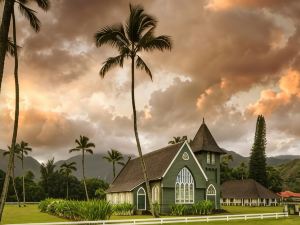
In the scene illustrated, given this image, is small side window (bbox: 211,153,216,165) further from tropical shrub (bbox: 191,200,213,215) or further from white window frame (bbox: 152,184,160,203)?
white window frame (bbox: 152,184,160,203)

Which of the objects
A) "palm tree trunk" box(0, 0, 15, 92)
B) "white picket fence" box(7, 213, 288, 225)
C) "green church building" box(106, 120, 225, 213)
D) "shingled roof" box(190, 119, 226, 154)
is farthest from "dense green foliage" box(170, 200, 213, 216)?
"palm tree trunk" box(0, 0, 15, 92)

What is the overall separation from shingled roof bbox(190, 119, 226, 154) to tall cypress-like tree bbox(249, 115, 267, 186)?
6077 cm

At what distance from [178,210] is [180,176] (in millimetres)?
4424

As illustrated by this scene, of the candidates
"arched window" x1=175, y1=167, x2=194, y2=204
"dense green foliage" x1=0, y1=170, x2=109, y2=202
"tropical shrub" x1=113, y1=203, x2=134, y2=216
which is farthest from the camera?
"dense green foliage" x1=0, y1=170, x2=109, y2=202

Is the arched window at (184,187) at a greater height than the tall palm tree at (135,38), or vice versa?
the tall palm tree at (135,38)

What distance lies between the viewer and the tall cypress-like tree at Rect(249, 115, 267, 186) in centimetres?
11569

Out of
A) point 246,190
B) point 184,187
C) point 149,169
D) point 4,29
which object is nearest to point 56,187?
point 246,190

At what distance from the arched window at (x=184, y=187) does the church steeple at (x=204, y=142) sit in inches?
220

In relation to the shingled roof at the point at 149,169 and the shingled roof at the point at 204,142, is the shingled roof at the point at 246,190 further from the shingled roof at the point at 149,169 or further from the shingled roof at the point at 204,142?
the shingled roof at the point at 204,142

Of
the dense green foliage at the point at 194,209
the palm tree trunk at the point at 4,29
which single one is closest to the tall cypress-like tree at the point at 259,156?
the dense green foliage at the point at 194,209

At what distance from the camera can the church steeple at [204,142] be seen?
57.8 meters

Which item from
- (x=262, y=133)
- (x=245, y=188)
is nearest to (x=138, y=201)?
(x=245, y=188)

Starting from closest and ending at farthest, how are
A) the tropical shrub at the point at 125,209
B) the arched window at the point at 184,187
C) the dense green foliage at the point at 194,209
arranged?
the dense green foliage at the point at 194,209 → the tropical shrub at the point at 125,209 → the arched window at the point at 184,187

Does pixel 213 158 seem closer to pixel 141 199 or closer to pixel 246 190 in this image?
pixel 141 199
